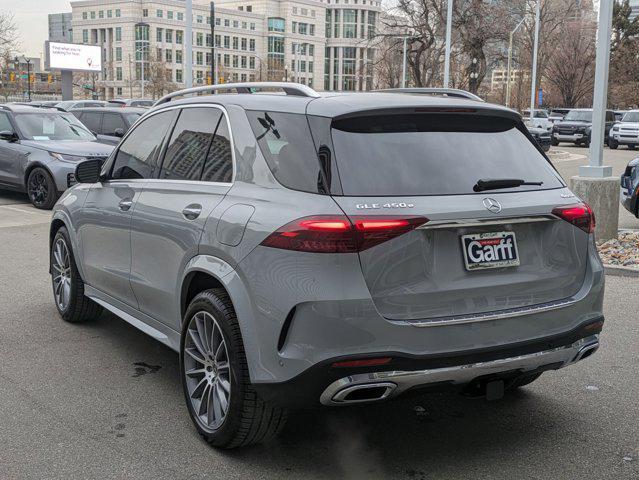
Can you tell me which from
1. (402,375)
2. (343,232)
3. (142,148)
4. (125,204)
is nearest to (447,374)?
(402,375)

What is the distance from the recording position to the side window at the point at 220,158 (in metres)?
4.08

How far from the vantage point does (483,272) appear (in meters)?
3.56

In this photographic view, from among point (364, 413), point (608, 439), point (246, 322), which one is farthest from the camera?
point (364, 413)

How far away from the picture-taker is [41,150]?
14.3 meters

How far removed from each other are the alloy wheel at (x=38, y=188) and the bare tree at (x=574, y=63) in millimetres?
64457

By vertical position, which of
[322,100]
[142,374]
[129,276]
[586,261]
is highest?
[322,100]

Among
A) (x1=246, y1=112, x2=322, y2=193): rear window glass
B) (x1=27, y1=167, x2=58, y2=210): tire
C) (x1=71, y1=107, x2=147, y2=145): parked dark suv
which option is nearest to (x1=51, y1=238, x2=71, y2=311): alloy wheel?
(x1=246, y1=112, x2=322, y2=193): rear window glass

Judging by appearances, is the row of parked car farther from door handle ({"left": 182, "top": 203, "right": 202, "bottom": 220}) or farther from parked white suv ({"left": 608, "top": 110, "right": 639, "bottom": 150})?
door handle ({"left": 182, "top": 203, "right": 202, "bottom": 220})

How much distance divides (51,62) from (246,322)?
63.2 m

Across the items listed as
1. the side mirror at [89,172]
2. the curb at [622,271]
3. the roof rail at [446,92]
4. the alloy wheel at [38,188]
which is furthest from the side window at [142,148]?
the alloy wheel at [38,188]

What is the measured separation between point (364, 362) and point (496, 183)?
1.10 meters

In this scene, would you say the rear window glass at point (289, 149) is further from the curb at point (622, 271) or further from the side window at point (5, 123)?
the side window at point (5, 123)

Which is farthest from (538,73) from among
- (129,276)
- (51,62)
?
(129,276)

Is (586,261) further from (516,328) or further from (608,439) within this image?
(608,439)
